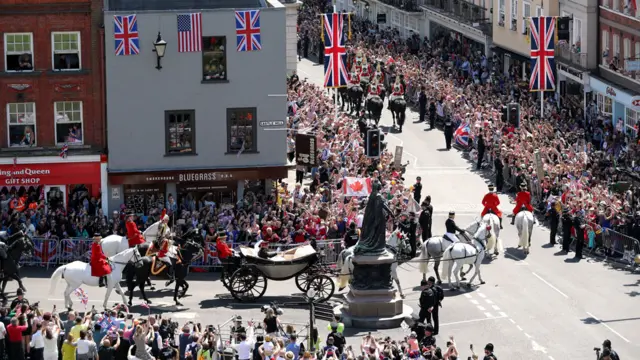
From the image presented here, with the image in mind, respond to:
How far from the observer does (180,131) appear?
57375 mm

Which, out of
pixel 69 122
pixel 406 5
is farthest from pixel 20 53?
A: pixel 406 5

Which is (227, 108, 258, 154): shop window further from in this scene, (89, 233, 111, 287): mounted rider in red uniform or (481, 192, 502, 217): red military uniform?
(89, 233, 111, 287): mounted rider in red uniform

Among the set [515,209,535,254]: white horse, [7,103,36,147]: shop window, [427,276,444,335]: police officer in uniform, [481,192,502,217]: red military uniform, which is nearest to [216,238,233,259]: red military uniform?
[427,276,444,335]: police officer in uniform

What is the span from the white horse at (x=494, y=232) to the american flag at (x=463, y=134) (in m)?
15.0

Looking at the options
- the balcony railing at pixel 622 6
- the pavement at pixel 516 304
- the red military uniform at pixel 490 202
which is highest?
the balcony railing at pixel 622 6

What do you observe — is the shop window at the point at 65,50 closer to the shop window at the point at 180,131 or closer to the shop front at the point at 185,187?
the shop window at the point at 180,131

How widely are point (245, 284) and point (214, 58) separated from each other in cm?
1182

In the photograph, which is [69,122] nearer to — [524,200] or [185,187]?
[185,187]

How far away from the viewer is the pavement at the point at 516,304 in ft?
146

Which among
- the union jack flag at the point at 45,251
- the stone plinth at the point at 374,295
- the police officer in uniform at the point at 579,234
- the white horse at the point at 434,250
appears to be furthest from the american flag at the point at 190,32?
the police officer in uniform at the point at 579,234

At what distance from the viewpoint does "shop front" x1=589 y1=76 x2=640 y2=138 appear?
68.2m

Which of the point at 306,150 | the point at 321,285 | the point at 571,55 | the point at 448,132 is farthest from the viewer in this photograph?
the point at 571,55

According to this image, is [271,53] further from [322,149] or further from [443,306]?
[443,306]

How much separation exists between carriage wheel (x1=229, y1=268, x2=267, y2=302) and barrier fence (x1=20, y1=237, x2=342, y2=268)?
4.28 metres
